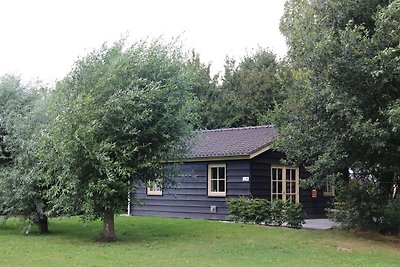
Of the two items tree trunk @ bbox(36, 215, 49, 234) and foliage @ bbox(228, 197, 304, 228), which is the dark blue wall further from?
tree trunk @ bbox(36, 215, 49, 234)

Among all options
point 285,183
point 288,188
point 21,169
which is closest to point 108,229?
point 21,169

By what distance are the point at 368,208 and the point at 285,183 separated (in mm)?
5507

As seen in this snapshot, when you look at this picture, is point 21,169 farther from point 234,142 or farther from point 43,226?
point 234,142

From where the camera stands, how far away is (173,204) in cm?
2170

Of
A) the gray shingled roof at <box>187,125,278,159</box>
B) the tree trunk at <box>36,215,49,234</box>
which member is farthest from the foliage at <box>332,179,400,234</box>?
the tree trunk at <box>36,215,49,234</box>

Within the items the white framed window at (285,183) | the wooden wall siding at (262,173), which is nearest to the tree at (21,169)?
the wooden wall siding at (262,173)

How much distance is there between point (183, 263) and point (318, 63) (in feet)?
20.4

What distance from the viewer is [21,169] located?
15.1 m

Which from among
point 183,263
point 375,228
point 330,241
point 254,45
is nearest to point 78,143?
point 183,263

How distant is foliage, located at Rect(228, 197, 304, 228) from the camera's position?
1712cm

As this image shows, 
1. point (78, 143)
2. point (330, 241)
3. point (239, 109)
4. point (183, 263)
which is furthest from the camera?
point (239, 109)

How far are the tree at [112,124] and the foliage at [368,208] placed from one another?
16.9ft

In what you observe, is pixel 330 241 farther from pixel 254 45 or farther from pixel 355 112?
pixel 254 45

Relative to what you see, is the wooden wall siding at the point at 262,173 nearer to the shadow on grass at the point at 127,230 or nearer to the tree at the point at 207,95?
the shadow on grass at the point at 127,230
